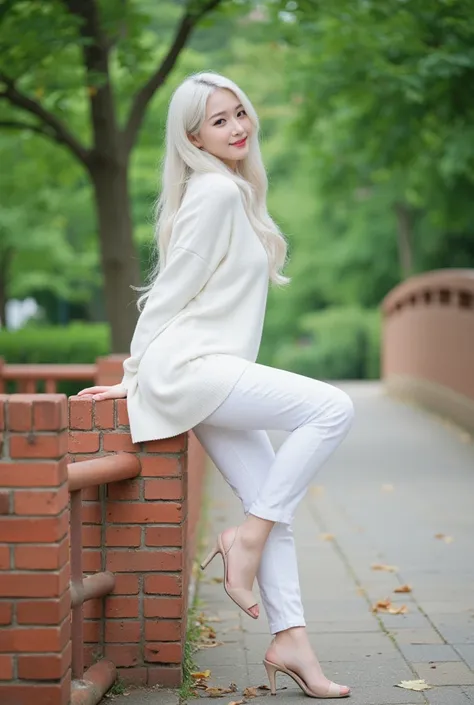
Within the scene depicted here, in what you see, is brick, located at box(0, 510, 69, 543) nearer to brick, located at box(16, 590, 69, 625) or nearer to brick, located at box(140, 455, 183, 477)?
brick, located at box(16, 590, 69, 625)

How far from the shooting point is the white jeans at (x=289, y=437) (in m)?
4.22

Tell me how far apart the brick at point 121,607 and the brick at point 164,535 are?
8.8 inches

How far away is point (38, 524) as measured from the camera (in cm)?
365

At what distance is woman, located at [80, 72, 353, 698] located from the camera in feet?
13.9

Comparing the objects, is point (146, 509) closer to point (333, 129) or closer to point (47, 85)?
point (47, 85)

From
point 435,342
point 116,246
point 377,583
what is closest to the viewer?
point 377,583

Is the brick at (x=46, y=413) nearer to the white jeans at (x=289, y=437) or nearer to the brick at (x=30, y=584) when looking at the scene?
the brick at (x=30, y=584)

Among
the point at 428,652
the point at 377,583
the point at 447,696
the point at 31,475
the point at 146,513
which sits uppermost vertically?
the point at 31,475

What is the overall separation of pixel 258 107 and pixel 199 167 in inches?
936

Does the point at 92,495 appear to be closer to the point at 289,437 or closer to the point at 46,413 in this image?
the point at 289,437

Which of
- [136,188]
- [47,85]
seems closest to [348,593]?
[47,85]

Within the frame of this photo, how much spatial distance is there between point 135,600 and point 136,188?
2206 cm

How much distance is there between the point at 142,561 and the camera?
4.52 meters

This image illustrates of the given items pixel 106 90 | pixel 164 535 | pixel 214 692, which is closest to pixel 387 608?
pixel 214 692
